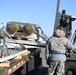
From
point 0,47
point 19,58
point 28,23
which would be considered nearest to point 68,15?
point 28,23

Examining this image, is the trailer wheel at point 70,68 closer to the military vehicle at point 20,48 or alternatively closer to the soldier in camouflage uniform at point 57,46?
the military vehicle at point 20,48

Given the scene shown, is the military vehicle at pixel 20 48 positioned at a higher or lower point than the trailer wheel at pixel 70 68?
higher

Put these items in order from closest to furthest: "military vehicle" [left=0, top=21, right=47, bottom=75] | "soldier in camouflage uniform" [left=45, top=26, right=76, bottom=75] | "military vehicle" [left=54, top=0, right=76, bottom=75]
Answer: "military vehicle" [left=0, top=21, right=47, bottom=75], "soldier in camouflage uniform" [left=45, top=26, right=76, bottom=75], "military vehicle" [left=54, top=0, right=76, bottom=75]

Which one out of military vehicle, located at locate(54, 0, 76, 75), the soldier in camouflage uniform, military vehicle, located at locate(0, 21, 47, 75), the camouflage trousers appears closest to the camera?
military vehicle, located at locate(0, 21, 47, 75)

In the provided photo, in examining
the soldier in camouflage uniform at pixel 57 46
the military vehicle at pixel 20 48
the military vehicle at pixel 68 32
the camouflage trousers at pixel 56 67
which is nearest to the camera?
the military vehicle at pixel 20 48

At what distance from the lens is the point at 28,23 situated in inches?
536

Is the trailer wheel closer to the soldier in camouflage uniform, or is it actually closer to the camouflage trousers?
the camouflage trousers

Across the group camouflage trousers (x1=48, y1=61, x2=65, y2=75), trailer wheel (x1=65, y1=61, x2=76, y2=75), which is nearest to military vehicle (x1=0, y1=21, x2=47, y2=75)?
camouflage trousers (x1=48, y1=61, x2=65, y2=75)

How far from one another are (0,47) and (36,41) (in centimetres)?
560

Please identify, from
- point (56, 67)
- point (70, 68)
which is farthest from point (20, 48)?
point (70, 68)

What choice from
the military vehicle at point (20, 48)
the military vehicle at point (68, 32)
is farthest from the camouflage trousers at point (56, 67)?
the military vehicle at point (68, 32)

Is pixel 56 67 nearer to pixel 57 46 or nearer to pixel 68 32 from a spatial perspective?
pixel 57 46

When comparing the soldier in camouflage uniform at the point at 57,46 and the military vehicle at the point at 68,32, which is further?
the military vehicle at the point at 68,32

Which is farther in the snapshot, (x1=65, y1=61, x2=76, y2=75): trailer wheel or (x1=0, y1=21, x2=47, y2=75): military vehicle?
(x1=65, y1=61, x2=76, y2=75): trailer wheel
